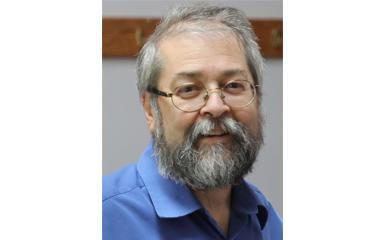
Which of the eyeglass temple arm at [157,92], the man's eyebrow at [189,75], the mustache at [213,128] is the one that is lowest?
the mustache at [213,128]

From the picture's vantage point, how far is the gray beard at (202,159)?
101 cm

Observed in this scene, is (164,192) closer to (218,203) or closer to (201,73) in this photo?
(218,203)

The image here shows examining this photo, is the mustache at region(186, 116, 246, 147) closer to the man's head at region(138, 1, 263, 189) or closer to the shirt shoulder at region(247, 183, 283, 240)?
the man's head at region(138, 1, 263, 189)

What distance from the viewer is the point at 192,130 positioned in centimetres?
100

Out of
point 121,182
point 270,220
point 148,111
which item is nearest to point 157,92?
point 148,111

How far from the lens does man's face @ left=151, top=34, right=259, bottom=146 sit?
973 millimetres

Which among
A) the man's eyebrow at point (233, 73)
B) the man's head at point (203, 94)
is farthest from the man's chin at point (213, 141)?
the man's eyebrow at point (233, 73)

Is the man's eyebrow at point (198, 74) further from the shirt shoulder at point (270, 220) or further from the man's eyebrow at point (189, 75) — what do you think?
the shirt shoulder at point (270, 220)

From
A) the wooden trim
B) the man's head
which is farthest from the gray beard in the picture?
the wooden trim

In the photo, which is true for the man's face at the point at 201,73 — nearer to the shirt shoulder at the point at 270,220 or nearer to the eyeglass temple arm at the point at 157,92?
the eyeglass temple arm at the point at 157,92

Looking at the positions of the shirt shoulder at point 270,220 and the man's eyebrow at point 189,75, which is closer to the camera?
the man's eyebrow at point 189,75

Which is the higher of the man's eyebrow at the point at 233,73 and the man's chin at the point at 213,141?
the man's eyebrow at the point at 233,73
